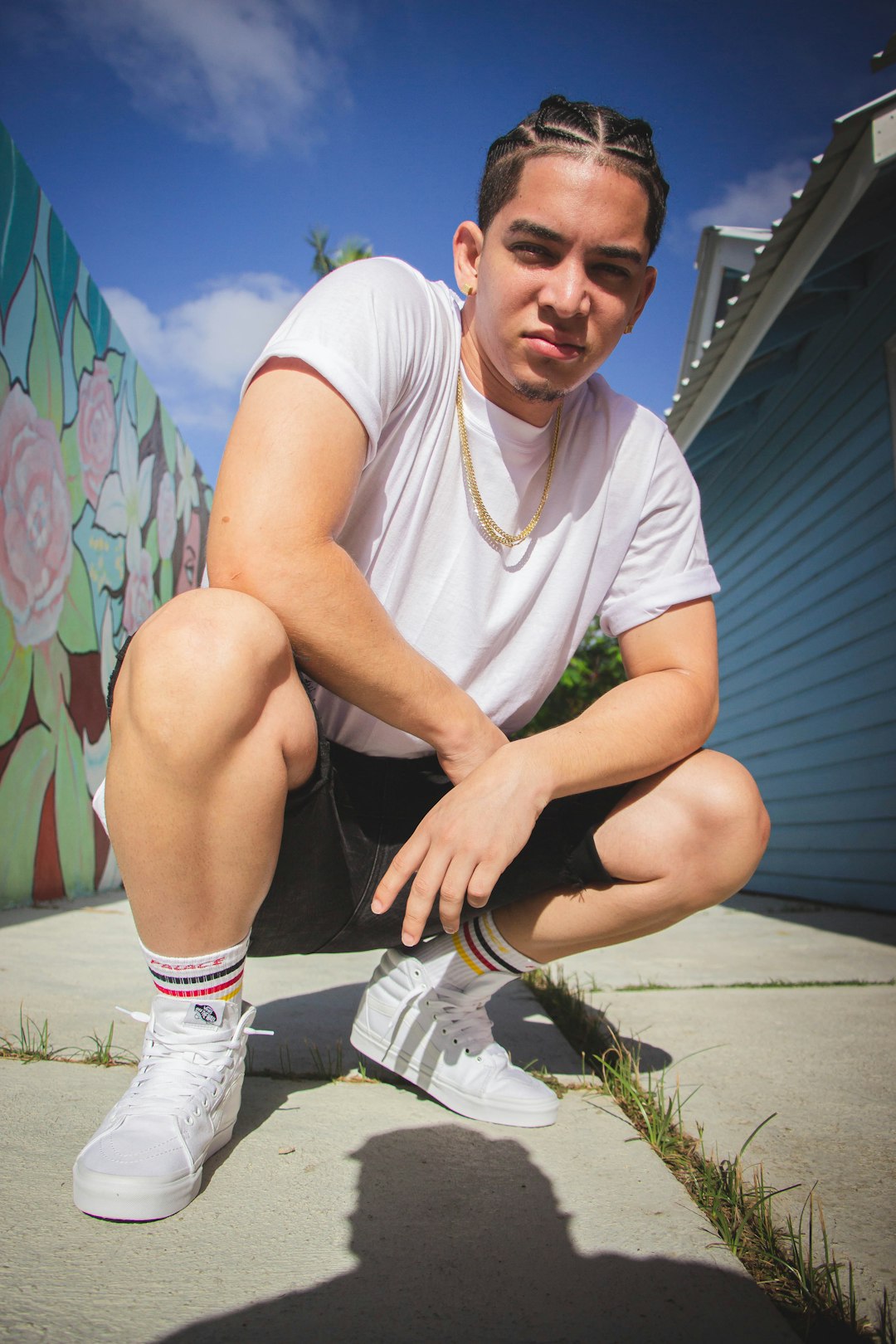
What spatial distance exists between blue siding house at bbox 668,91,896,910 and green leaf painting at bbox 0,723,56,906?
355 centimetres

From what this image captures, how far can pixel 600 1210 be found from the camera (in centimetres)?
98

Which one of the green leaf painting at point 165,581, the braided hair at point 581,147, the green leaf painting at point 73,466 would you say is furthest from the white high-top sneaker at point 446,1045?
the green leaf painting at point 165,581

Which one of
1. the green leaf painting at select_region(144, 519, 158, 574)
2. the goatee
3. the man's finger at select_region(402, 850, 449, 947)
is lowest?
the man's finger at select_region(402, 850, 449, 947)

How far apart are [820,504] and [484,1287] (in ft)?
15.3

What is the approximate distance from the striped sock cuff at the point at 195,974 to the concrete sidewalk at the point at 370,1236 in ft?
0.69

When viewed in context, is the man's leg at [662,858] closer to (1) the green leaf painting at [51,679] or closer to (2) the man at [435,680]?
(2) the man at [435,680]

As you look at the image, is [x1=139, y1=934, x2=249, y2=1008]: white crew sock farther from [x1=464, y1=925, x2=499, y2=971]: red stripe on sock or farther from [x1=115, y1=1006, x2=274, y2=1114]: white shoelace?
[x1=464, y1=925, x2=499, y2=971]: red stripe on sock

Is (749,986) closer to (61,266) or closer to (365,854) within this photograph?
(365,854)

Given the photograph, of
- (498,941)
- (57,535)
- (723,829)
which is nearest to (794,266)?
(723,829)

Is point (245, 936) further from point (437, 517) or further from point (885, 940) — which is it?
point (885, 940)

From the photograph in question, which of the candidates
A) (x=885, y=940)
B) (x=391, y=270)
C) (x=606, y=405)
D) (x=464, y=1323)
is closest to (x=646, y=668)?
(x=606, y=405)

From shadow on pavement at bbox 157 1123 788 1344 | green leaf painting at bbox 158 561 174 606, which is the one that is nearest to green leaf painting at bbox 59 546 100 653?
green leaf painting at bbox 158 561 174 606

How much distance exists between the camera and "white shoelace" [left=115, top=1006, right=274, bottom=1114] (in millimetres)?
1035

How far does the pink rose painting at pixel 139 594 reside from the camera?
4.51 metres
